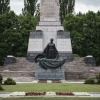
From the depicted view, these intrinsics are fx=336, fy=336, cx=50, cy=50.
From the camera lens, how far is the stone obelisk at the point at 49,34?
4102 cm

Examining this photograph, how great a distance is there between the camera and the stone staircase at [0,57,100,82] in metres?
32.5

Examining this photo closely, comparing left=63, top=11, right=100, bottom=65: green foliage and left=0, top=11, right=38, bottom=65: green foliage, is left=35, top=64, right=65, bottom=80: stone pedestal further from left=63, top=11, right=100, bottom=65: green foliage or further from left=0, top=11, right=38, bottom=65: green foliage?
left=63, top=11, right=100, bottom=65: green foliage

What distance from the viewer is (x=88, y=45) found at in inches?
2104

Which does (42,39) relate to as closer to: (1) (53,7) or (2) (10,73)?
(1) (53,7)

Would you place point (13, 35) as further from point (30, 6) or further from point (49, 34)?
point (30, 6)

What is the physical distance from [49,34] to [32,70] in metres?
8.05

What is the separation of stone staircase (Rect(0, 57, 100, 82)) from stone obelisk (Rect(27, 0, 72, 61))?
1.49 m

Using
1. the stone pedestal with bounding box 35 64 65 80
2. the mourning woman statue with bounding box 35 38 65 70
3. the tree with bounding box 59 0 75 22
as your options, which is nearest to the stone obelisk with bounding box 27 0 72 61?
the mourning woman statue with bounding box 35 38 65 70

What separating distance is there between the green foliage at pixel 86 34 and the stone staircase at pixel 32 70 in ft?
42.4

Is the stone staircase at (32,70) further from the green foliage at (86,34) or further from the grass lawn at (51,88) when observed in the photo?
the green foliage at (86,34)

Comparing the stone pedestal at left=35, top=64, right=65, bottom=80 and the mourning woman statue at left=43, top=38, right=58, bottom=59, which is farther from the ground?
the mourning woman statue at left=43, top=38, right=58, bottom=59

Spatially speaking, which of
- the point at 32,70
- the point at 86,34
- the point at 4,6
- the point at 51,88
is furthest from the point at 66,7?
the point at 51,88

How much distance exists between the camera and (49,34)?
42938mm

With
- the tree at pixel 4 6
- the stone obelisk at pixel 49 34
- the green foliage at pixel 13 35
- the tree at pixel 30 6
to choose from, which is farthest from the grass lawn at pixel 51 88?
the tree at pixel 30 6
